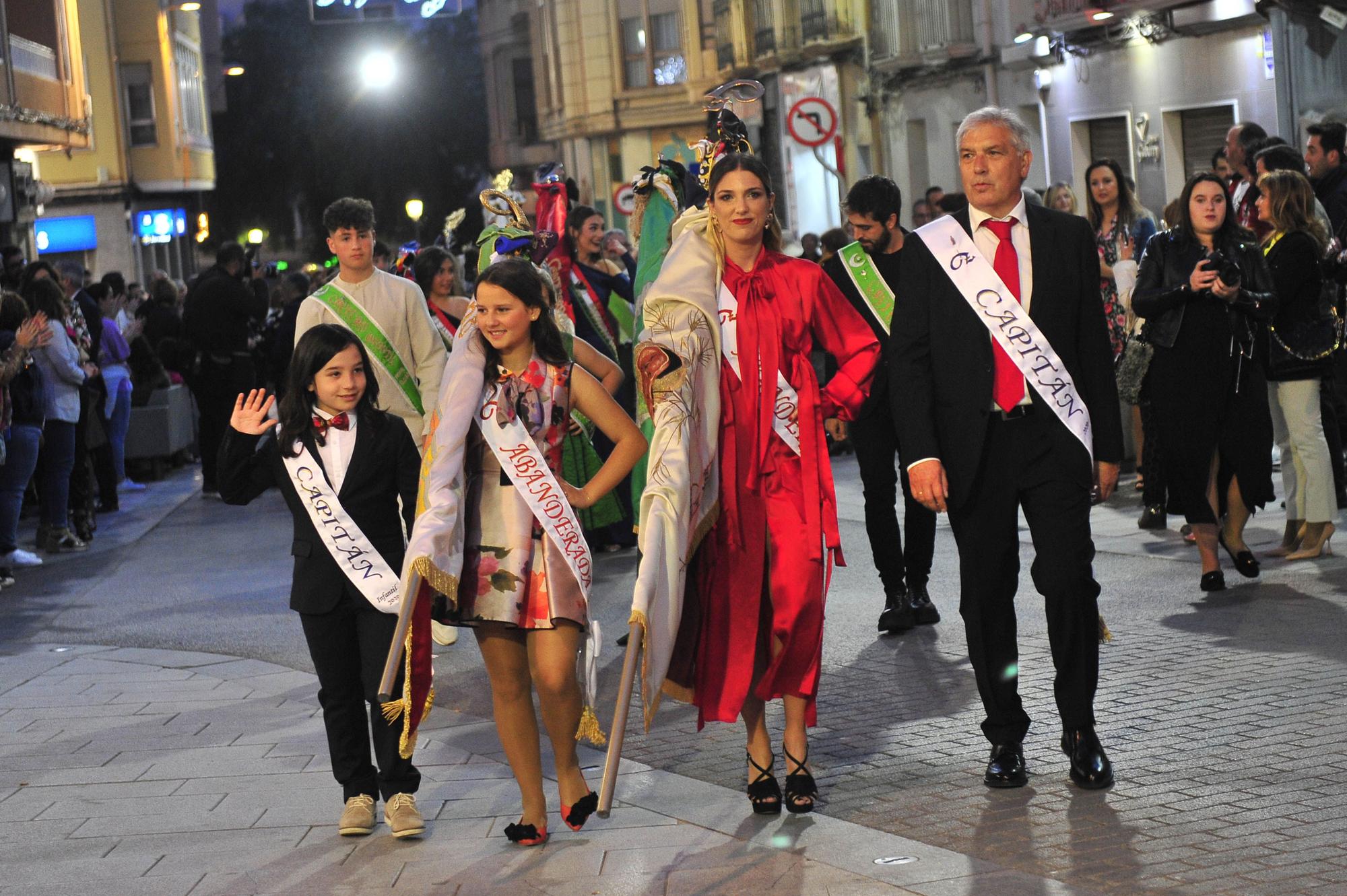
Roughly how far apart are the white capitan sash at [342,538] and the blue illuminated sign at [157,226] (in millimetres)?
40705

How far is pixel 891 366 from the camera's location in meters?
6.09

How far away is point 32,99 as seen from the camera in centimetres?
2880

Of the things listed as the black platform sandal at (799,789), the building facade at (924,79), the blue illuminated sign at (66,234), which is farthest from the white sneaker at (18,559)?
the blue illuminated sign at (66,234)

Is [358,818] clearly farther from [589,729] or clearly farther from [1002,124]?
[1002,124]

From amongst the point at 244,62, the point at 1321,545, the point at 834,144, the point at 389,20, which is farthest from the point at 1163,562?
the point at 244,62

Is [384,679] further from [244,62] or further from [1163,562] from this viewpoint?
[244,62]

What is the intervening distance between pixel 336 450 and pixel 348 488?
12 centimetres

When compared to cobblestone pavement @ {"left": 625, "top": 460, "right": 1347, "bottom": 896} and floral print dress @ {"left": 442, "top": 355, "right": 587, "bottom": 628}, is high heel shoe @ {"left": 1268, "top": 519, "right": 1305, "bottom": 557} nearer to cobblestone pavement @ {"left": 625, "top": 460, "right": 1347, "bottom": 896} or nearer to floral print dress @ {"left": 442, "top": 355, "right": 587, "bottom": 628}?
cobblestone pavement @ {"left": 625, "top": 460, "right": 1347, "bottom": 896}

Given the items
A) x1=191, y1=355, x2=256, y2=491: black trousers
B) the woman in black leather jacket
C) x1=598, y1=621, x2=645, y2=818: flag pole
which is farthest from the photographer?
x1=598, y1=621, x2=645, y2=818: flag pole

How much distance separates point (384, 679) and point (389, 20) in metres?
28.8

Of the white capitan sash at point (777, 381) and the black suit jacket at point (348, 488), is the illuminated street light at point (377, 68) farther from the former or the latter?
the white capitan sash at point (777, 381)

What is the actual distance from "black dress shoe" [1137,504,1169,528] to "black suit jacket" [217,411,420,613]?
239 inches

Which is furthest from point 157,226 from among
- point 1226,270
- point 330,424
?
point 330,424

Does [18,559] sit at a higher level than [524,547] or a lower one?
lower
